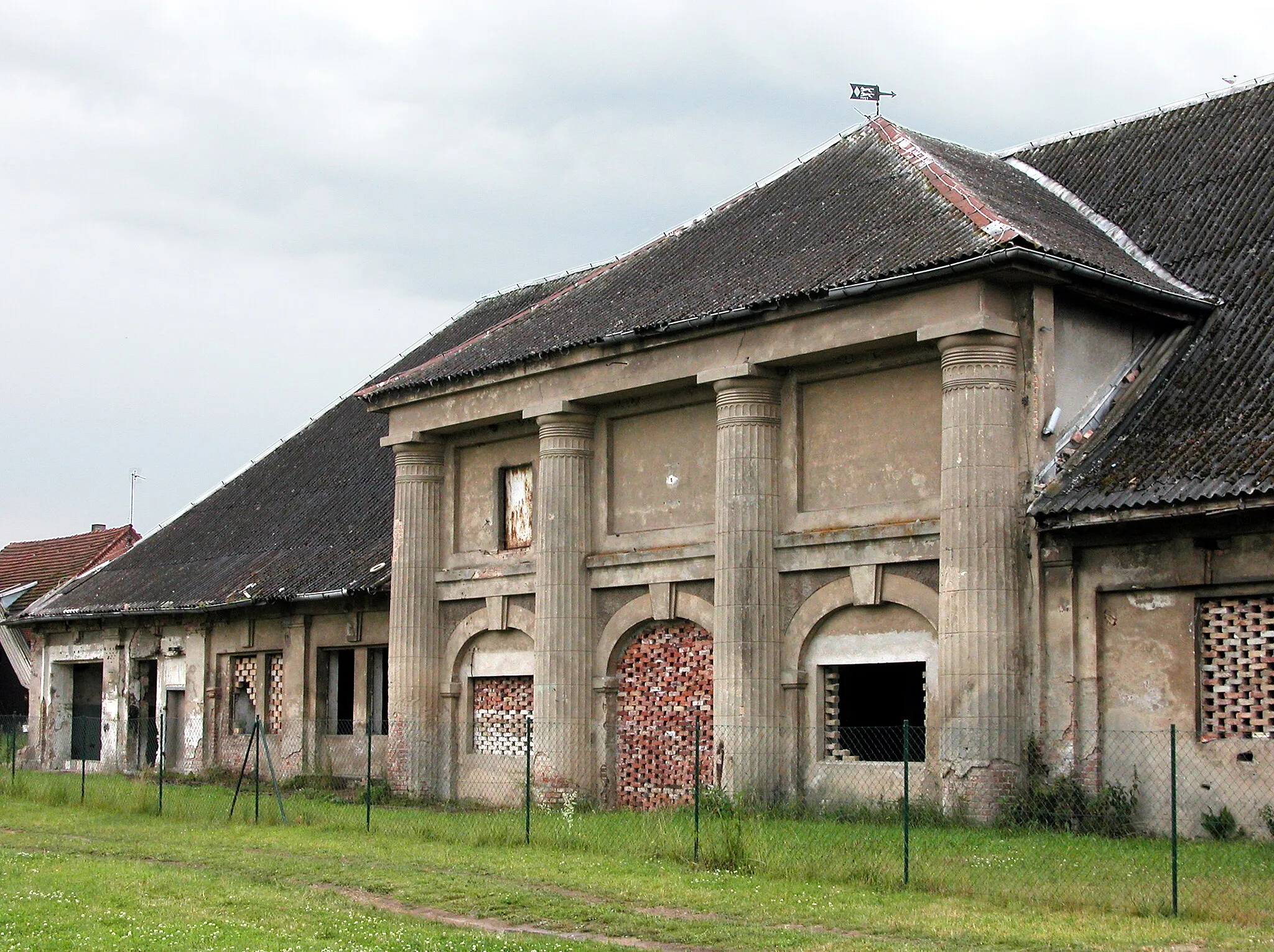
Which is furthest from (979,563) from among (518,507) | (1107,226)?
(518,507)

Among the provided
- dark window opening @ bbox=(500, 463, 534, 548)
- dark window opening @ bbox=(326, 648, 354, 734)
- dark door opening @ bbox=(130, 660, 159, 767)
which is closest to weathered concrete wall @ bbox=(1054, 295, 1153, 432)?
dark window opening @ bbox=(500, 463, 534, 548)

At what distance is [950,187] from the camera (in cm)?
2047

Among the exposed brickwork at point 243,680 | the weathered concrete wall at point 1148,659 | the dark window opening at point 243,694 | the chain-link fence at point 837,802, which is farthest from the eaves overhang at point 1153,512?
the dark window opening at point 243,694

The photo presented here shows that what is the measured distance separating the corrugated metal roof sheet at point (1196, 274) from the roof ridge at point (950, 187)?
100.0 inches

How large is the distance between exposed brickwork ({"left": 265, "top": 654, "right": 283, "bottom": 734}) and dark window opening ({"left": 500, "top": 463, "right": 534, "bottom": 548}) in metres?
7.25

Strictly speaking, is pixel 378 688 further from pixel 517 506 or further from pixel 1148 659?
pixel 1148 659

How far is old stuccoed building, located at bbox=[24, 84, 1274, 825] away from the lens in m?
17.7

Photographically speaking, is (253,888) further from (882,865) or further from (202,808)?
(202,808)

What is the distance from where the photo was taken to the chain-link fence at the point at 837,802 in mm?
14156

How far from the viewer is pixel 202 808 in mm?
21688

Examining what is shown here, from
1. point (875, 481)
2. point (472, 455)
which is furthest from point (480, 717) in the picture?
point (875, 481)

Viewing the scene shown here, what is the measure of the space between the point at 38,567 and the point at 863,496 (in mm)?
29533

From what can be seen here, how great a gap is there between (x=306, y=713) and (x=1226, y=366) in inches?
675

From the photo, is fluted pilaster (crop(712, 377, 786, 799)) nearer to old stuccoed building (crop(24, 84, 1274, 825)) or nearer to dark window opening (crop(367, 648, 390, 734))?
old stuccoed building (crop(24, 84, 1274, 825))
